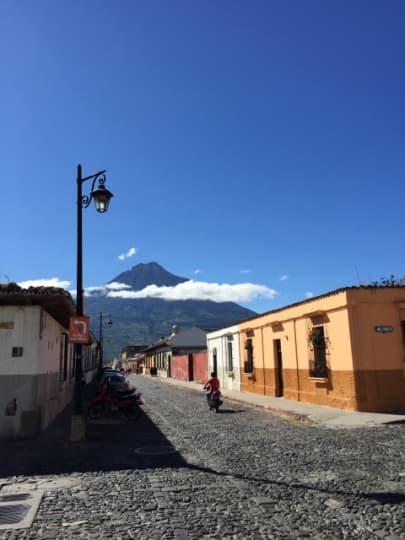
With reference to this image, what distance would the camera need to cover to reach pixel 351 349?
15000mm

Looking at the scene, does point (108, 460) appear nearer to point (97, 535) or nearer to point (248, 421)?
point (97, 535)

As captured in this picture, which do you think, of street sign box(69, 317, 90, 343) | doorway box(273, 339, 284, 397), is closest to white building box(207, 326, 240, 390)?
doorway box(273, 339, 284, 397)

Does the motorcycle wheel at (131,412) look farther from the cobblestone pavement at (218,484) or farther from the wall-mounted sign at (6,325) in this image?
the wall-mounted sign at (6,325)

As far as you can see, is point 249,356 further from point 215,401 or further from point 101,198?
point 101,198

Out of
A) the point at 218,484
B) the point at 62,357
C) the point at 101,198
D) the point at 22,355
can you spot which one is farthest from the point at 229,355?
the point at 218,484

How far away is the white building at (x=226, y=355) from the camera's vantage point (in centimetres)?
2794

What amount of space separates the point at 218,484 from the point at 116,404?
9.31 m

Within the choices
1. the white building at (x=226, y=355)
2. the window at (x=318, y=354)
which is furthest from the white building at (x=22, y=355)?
the white building at (x=226, y=355)

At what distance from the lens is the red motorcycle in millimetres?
15430

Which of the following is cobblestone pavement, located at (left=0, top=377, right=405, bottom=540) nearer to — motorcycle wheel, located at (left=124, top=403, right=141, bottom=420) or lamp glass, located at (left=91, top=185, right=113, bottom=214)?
motorcycle wheel, located at (left=124, top=403, right=141, bottom=420)

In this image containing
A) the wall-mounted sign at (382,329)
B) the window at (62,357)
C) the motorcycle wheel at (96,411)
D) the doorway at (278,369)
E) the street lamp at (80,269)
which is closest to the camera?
the street lamp at (80,269)

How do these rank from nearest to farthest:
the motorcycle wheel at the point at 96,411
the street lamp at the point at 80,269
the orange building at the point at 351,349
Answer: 1. the street lamp at the point at 80,269
2. the orange building at the point at 351,349
3. the motorcycle wheel at the point at 96,411

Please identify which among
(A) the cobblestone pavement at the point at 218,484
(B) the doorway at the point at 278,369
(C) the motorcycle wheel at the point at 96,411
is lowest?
(A) the cobblestone pavement at the point at 218,484

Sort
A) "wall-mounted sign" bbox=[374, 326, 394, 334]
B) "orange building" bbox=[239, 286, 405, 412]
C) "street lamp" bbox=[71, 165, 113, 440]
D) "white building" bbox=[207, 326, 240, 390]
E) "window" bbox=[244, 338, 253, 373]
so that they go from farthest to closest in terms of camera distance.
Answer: "white building" bbox=[207, 326, 240, 390] < "window" bbox=[244, 338, 253, 373] < "wall-mounted sign" bbox=[374, 326, 394, 334] < "orange building" bbox=[239, 286, 405, 412] < "street lamp" bbox=[71, 165, 113, 440]
